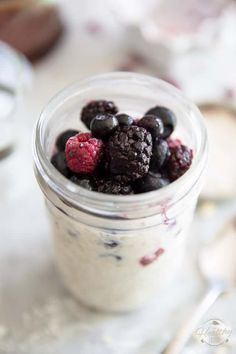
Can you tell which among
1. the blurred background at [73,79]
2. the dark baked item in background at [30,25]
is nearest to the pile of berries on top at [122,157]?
the blurred background at [73,79]

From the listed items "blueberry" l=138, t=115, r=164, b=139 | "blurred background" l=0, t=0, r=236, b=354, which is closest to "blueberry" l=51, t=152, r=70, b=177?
"blueberry" l=138, t=115, r=164, b=139

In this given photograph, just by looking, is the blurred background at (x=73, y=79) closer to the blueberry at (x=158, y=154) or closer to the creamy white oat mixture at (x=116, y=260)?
the creamy white oat mixture at (x=116, y=260)

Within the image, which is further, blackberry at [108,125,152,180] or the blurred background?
the blurred background

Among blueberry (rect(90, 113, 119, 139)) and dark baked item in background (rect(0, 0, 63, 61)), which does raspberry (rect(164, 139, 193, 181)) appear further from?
dark baked item in background (rect(0, 0, 63, 61))

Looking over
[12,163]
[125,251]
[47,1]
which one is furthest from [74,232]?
[47,1]

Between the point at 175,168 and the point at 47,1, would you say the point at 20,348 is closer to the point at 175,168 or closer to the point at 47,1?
the point at 175,168

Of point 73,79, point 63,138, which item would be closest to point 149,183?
point 63,138

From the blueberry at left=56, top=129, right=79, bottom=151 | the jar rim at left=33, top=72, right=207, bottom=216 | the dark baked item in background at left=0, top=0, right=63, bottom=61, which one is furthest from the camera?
the dark baked item in background at left=0, top=0, right=63, bottom=61
